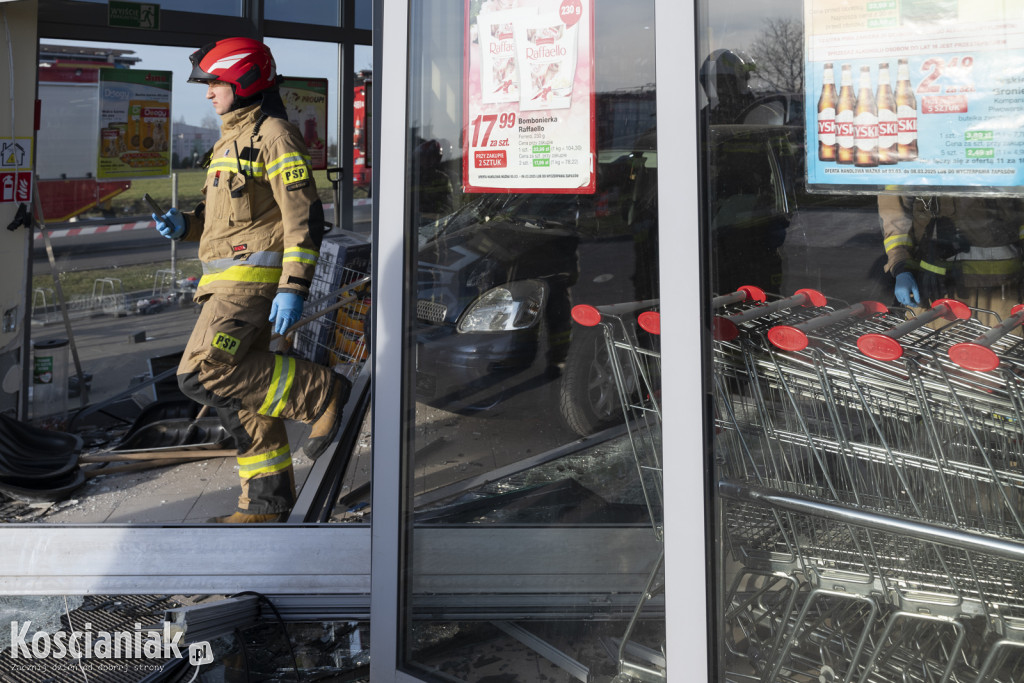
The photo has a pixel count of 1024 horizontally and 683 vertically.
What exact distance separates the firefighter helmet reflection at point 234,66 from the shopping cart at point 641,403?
→ 2.44 metres

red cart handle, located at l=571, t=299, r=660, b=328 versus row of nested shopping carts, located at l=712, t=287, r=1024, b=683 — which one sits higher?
red cart handle, located at l=571, t=299, r=660, b=328

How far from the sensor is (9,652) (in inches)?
121

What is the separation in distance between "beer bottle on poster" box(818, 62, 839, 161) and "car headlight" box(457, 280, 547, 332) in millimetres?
837

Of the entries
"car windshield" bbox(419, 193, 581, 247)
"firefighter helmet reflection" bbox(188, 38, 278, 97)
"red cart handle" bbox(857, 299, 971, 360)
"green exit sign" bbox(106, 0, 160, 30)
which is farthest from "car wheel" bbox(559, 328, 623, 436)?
"green exit sign" bbox(106, 0, 160, 30)

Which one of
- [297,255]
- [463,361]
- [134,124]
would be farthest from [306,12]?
[463,361]

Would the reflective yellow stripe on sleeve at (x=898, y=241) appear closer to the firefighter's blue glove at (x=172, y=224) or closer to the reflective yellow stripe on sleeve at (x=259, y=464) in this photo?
the reflective yellow stripe on sleeve at (x=259, y=464)

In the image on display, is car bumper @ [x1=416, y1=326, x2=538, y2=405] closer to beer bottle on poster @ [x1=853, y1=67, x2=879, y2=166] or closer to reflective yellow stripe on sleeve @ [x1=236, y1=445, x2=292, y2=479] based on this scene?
beer bottle on poster @ [x1=853, y1=67, x2=879, y2=166]

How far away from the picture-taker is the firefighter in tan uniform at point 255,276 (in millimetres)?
3951

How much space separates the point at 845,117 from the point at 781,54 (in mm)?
171

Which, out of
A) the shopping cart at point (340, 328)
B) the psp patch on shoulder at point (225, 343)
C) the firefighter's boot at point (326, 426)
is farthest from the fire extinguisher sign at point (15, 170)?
the firefighter's boot at point (326, 426)

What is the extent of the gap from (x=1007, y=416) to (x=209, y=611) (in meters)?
2.34

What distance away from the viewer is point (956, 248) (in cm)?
182

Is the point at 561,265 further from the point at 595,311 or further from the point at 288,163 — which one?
the point at 288,163

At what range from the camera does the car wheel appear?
2.24 m
